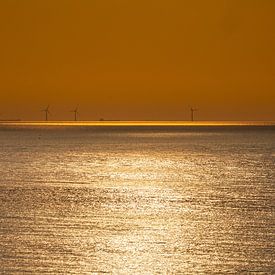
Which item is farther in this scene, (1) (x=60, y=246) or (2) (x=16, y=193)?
(2) (x=16, y=193)

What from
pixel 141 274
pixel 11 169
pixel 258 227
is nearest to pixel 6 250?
pixel 141 274

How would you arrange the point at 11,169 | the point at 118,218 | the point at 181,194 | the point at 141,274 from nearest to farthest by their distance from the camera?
the point at 141,274 → the point at 118,218 → the point at 181,194 → the point at 11,169

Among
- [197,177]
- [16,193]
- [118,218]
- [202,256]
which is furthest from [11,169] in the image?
[202,256]

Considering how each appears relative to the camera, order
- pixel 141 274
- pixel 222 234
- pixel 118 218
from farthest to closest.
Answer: pixel 118 218 < pixel 222 234 < pixel 141 274

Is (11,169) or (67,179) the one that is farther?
(11,169)

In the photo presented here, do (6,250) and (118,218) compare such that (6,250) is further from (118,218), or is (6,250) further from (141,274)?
(118,218)

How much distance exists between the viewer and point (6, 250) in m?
25.2

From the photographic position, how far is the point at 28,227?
30875 millimetres

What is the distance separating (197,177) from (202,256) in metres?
38.4

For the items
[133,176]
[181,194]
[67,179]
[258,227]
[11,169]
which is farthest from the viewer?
[11,169]

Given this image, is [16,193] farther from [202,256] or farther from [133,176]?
[202,256]

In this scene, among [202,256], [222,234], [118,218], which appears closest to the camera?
[202,256]

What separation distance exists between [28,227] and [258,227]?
9.11 meters

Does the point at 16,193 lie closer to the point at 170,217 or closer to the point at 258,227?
the point at 170,217
